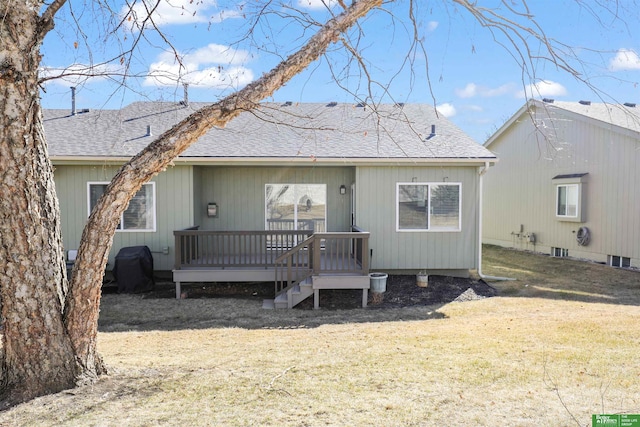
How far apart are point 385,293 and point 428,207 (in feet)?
7.12

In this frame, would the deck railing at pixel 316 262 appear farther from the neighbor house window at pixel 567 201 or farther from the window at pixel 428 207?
the neighbor house window at pixel 567 201

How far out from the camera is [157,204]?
10047 millimetres

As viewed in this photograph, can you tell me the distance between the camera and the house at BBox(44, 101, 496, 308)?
31.8 ft

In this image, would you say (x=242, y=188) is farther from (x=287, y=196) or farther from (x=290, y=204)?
(x=290, y=204)

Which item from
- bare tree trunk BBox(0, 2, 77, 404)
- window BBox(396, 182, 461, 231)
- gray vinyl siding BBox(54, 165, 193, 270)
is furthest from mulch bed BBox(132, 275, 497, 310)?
bare tree trunk BBox(0, 2, 77, 404)

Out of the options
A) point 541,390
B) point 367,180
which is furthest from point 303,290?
point 541,390

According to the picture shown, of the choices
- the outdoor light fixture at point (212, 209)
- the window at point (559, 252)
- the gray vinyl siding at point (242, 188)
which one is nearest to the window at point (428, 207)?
the gray vinyl siding at point (242, 188)

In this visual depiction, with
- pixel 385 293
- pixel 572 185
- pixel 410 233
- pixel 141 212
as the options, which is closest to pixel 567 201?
pixel 572 185

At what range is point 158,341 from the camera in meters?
6.21

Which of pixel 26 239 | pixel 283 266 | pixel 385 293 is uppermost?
pixel 26 239

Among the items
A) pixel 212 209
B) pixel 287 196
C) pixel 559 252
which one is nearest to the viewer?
pixel 212 209

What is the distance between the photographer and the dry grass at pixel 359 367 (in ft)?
11.1

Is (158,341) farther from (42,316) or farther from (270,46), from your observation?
(270,46)

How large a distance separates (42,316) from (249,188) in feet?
23.3
